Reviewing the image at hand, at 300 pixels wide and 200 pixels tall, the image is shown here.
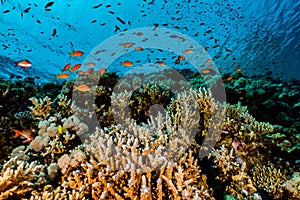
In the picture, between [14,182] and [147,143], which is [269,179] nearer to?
[147,143]

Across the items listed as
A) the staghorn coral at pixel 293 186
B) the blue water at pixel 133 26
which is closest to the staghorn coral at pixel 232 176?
the staghorn coral at pixel 293 186

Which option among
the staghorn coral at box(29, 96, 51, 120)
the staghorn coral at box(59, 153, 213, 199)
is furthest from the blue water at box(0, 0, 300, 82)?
the staghorn coral at box(59, 153, 213, 199)

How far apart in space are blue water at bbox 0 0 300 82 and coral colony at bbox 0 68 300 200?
21.5 meters

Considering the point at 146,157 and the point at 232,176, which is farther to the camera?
the point at 232,176

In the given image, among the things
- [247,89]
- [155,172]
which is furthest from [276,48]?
[155,172]

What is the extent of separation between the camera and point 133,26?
35312 mm

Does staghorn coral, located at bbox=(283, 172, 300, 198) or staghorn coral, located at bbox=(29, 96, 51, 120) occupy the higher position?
staghorn coral, located at bbox=(29, 96, 51, 120)

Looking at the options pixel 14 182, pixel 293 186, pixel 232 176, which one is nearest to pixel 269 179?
pixel 293 186

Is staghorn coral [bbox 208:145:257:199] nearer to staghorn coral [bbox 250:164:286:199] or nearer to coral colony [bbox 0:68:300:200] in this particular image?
coral colony [bbox 0:68:300:200]

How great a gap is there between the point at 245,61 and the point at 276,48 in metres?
7.63

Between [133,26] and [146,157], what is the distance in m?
35.6

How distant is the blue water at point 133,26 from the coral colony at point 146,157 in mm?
21480

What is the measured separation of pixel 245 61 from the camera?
42281 mm

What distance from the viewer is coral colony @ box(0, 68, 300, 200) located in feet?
7.58
